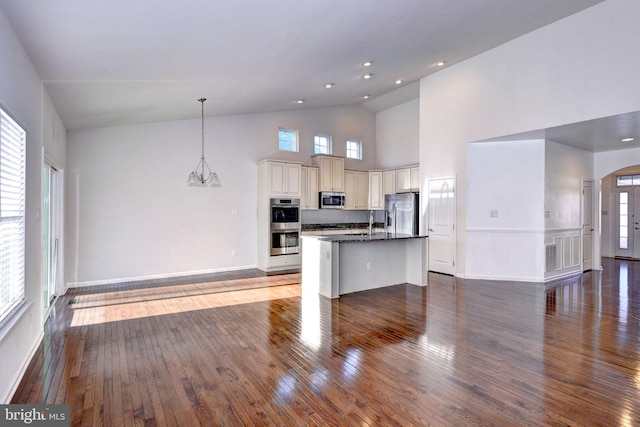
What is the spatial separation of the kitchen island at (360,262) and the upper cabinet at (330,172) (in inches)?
108

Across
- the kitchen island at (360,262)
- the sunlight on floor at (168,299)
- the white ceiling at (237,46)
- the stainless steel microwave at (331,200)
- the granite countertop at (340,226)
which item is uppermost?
the white ceiling at (237,46)

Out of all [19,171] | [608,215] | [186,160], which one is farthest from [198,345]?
[608,215]

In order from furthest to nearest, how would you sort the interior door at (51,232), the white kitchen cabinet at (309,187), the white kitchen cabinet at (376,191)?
the white kitchen cabinet at (376,191), the white kitchen cabinet at (309,187), the interior door at (51,232)

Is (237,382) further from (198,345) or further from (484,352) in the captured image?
(484,352)

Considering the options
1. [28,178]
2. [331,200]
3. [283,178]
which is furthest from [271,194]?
[28,178]

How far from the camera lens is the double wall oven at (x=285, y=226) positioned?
7328mm

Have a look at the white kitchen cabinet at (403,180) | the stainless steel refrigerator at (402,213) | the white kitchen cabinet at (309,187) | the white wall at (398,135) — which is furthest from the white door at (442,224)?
the white kitchen cabinet at (309,187)

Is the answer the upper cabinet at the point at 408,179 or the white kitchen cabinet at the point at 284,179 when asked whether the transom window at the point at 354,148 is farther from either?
the white kitchen cabinet at the point at 284,179

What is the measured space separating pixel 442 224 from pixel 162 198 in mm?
5663

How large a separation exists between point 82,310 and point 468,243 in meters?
6.45

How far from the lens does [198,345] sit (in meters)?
3.37

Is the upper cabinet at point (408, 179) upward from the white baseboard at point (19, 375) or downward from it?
upward

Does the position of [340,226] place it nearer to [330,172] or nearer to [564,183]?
[330,172]

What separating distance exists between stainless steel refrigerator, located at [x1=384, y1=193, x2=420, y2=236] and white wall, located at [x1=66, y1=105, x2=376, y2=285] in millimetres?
2781
